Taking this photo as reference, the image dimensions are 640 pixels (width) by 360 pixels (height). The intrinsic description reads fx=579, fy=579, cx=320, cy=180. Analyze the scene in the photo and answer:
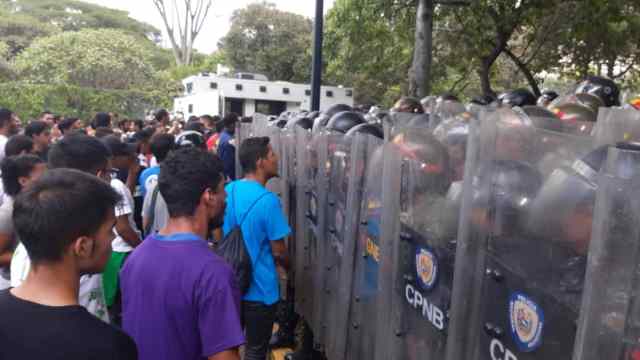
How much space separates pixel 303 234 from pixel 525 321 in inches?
127

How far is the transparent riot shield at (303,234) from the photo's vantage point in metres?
4.75

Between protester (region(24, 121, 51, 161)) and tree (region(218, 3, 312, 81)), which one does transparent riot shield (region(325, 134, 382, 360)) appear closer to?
protester (region(24, 121, 51, 161))

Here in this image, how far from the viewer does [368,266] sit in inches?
134

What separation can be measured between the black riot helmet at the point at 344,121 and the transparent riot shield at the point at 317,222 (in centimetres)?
25

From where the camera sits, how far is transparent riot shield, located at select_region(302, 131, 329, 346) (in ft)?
13.9

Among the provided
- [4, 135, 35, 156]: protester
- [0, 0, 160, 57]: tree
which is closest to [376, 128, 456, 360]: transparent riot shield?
[4, 135, 35, 156]: protester

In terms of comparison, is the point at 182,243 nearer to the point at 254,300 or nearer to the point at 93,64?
the point at 254,300

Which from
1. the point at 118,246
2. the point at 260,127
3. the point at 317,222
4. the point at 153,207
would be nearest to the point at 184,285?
the point at 118,246

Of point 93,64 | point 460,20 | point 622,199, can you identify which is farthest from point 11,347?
point 93,64

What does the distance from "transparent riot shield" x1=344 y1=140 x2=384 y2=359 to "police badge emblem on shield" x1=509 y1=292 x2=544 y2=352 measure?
1214 millimetres

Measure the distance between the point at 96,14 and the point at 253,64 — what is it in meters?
29.4

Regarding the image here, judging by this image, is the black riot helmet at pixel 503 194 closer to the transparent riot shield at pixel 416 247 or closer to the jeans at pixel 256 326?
the transparent riot shield at pixel 416 247

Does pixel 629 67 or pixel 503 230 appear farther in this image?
pixel 629 67

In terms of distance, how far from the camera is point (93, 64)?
30.1m
